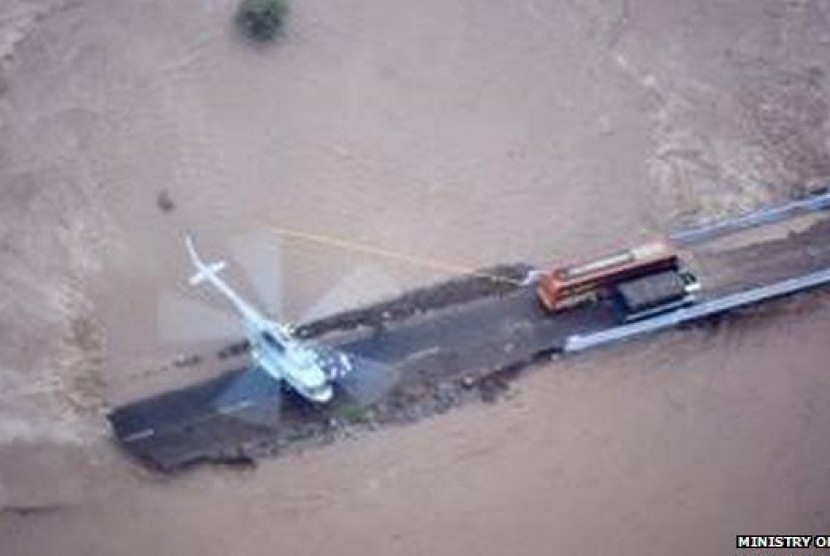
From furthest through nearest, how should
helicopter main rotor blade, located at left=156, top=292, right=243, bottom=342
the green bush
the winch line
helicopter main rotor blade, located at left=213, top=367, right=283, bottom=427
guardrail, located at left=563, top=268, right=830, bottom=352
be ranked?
1. the green bush
2. the winch line
3. helicopter main rotor blade, located at left=156, top=292, right=243, bottom=342
4. guardrail, located at left=563, top=268, right=830, bottom=352
5. helicopter main rotor blade, located at left=213, top=367, right=283, bottom=427

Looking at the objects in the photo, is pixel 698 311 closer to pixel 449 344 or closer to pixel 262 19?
pixel 449 344

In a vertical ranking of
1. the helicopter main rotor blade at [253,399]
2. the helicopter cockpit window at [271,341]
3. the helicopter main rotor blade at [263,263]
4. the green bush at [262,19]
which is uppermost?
the green bush at [262,19]

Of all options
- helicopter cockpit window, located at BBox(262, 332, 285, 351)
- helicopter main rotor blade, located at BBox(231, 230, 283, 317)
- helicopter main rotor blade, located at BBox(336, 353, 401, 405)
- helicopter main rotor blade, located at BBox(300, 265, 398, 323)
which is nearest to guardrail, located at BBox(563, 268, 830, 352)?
helicopter main rotor blade, located at BBox(336, 353, 401, 405)

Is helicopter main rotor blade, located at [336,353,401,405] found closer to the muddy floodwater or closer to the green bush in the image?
the muddy floodwater

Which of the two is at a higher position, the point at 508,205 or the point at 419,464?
the point at 508,205

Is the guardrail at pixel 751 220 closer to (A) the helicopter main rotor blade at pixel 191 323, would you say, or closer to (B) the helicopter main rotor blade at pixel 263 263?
(B) the helicopter main rotor blade at pixel 263 263

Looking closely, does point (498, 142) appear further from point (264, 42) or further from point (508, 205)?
point (264, 42)

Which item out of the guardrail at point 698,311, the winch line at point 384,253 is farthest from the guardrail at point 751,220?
the winch line at point 384,253

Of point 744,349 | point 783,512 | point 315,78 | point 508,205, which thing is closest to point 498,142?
point 508,205

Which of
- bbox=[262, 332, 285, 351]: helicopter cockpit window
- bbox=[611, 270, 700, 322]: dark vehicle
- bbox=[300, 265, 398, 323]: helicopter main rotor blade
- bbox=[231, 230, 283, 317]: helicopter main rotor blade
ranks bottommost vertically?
bbox=[611, 270, 700, 322]: dark vehicle
